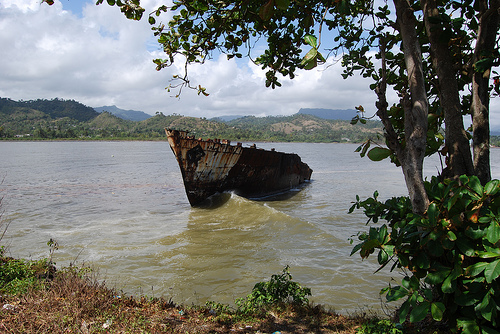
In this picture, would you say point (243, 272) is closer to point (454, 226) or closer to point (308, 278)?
point (308, 278)

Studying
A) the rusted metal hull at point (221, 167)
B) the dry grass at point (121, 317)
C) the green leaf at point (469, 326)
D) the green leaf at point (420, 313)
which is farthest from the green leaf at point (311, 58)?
the rusted metal hull at point (221, 167)

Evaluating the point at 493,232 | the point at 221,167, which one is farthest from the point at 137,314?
the point at 221,167

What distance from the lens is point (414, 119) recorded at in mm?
2688

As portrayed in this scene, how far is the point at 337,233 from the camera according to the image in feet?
30.7

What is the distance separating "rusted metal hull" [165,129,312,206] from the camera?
1237 centimetres

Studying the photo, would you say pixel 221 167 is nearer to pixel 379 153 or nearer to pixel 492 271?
pixel 379 153

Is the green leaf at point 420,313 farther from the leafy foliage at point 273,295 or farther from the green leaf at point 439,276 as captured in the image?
the leafy foliage at point 273,295

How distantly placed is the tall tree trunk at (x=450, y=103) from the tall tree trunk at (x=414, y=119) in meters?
0.26

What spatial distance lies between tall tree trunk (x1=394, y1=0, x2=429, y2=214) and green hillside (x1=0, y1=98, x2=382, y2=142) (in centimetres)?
9968

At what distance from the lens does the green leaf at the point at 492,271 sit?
81.5 inches

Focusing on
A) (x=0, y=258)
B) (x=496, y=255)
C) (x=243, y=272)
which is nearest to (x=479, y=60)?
(x=496, y=255)

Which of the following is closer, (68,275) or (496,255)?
(496,255)

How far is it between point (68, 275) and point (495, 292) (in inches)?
164

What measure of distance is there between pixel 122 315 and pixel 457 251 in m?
2.96
